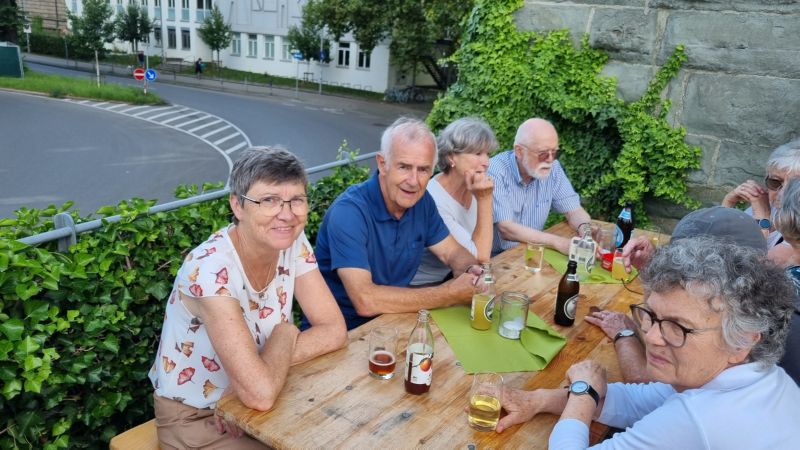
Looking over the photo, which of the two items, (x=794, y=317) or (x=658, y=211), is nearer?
(x=794, y=317)

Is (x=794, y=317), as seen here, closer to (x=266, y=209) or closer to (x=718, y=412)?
(x=718, y=412)

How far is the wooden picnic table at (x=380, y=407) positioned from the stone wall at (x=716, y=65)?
12.2 feet

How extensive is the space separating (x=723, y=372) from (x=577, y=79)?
15.6 feet

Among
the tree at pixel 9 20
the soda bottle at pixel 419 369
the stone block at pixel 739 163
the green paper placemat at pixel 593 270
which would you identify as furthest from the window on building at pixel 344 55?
the soda bottle at pixel 419 369

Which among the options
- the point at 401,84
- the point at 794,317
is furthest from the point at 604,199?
the point at 401,84

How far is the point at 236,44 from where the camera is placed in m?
45.9

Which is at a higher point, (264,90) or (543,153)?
(543,153)

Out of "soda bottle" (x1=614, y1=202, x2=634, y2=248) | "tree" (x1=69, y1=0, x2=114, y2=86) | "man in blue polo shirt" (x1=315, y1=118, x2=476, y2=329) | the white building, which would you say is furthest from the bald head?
"tree" (x1=69, y1=0, x2=114, y2=86)

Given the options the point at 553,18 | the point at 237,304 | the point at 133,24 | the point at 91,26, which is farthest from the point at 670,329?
the point at 133,24

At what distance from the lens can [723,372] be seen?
1.57 meters

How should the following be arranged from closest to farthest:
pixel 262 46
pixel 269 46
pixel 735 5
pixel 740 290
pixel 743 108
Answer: pixel 740 290, pixel 735 5, pixel 743 108, pixel 269 46, pixel 262 46

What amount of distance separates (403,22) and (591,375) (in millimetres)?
28247

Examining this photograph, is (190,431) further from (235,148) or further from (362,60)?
(362,60)

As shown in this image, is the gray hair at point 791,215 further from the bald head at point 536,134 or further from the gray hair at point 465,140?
the bald head at point 536,134
